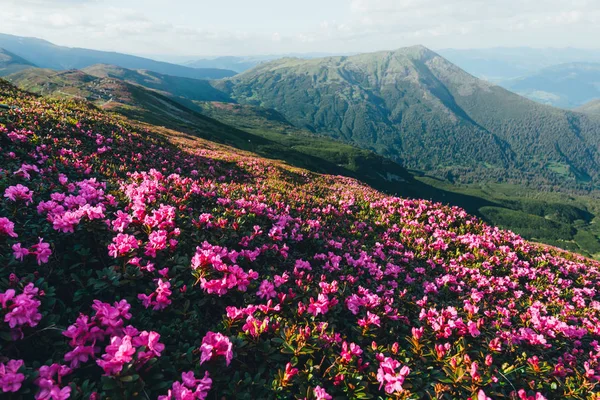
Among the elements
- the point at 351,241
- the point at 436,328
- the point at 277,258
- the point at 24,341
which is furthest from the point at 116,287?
the point at 351,241

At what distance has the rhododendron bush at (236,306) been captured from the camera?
3984 millimetres

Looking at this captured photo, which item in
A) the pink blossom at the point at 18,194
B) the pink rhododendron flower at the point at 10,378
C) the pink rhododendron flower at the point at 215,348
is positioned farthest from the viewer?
the pink blossom at the point at 18,194

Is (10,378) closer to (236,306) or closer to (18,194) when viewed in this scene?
(236,306)

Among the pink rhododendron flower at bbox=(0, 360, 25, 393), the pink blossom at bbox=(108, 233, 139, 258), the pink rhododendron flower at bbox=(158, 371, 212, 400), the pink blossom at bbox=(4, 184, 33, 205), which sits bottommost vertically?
the pink rhododendron flower at bbox=(158, 371, 212, 400)

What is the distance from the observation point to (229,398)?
420 centimetres

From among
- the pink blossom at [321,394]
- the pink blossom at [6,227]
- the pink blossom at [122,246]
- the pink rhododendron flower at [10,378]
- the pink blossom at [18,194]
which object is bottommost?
the pink blossom at [321,394]

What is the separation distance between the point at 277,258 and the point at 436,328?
4004 millimetres

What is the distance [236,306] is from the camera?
591 cm

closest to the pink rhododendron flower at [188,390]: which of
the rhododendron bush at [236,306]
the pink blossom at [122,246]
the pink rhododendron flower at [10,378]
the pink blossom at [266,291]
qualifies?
the rhododendron bush at [236,306]

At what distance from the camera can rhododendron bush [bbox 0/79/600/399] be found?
3984mm

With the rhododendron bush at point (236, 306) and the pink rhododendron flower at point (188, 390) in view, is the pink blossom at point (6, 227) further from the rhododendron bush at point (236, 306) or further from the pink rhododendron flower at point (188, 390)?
the pink rhododendron flower at point (188, 390)

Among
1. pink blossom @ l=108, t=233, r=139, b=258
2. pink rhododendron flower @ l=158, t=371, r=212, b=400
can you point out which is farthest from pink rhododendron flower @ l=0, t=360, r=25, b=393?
pink blossom @ l=108, t=233, r=139, b=258

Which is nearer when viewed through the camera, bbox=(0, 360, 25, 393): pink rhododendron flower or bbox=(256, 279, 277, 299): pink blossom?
bbox=(0, 360, 25, 393): pink rhododendron flower

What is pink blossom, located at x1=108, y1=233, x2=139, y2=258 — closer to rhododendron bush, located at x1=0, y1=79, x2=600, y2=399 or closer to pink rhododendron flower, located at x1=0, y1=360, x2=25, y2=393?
rhododendron bush, located at x1=0, y1=79, x2=600, y2=399
